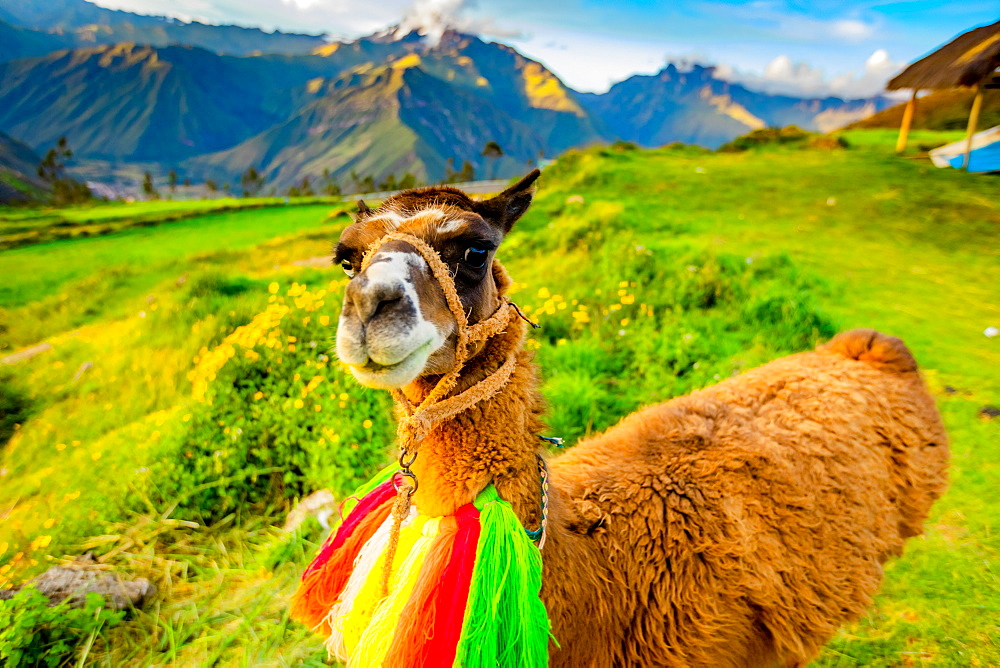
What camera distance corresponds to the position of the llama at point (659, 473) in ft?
5.46

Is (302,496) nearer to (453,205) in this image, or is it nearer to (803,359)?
(453,205)

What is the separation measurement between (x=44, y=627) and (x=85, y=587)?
265 mm

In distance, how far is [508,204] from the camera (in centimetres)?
190

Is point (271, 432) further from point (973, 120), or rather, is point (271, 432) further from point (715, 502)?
point (973, 120)

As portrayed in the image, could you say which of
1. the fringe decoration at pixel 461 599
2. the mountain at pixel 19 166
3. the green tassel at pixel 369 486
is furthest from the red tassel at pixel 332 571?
the mountain at pixel 19 166

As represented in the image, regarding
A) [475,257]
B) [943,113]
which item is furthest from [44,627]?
[943,113]

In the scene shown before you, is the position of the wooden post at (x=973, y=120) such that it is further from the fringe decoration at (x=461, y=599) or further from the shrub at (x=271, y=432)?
the fringe decoration at (x=461, y=599)

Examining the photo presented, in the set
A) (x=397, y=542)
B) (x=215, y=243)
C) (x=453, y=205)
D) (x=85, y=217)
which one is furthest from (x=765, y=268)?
(x=85, y=217)

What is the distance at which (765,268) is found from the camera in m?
5.98

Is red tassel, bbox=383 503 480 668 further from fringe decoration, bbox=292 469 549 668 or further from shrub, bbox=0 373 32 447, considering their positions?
shrub, bbox=0 373 32 447

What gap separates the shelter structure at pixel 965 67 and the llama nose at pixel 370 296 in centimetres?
1271

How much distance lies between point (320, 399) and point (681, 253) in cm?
484

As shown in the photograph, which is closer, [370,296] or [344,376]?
[370,296]

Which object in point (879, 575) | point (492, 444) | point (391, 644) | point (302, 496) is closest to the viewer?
point (391, 644)
